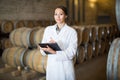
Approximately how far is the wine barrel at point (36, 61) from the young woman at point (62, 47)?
5.78ft

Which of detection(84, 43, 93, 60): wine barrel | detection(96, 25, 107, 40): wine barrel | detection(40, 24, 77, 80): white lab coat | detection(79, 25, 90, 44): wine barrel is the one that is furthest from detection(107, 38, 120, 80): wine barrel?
detection(96, 25, 107, 40): wine barrel

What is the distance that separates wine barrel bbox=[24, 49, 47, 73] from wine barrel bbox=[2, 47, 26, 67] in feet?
0.46

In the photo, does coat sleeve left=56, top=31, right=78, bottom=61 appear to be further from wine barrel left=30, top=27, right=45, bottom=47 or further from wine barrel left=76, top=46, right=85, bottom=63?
wine barrel left=76, top=46, right=85, bottom=63

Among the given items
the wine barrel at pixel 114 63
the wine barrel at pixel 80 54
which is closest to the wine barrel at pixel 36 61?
the wine barrel at pixel 80 54

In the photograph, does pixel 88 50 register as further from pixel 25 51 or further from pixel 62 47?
pixel 62 47

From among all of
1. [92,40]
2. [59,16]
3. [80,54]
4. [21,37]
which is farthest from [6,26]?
[59,16]

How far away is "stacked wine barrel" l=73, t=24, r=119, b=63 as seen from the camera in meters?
5.07

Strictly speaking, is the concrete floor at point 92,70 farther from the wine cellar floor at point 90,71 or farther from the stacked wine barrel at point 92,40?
the stacked wine barrel at point 92,40

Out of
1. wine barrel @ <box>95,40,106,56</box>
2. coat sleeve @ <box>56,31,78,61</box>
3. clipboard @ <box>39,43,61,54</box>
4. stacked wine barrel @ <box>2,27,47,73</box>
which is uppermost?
clipboard @ <box>39,43,61,54</box>

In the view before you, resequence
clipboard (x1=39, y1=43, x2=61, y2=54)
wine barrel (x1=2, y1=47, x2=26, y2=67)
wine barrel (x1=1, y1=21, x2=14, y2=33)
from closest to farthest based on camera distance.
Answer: clipboard (x1=39, y1=43, x2=61, y2=54), wine barrel (x1=2, y1=47, x2=26, y2=67), wine barrel (x1=1, y1=21, x2=14, y2=33)

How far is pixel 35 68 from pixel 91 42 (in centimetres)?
238

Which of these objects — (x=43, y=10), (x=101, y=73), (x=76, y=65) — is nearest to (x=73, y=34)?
(x=101, y=73)

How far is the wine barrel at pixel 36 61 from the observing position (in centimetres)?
398

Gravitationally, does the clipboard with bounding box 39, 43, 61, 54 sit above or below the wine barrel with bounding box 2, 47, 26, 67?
above
